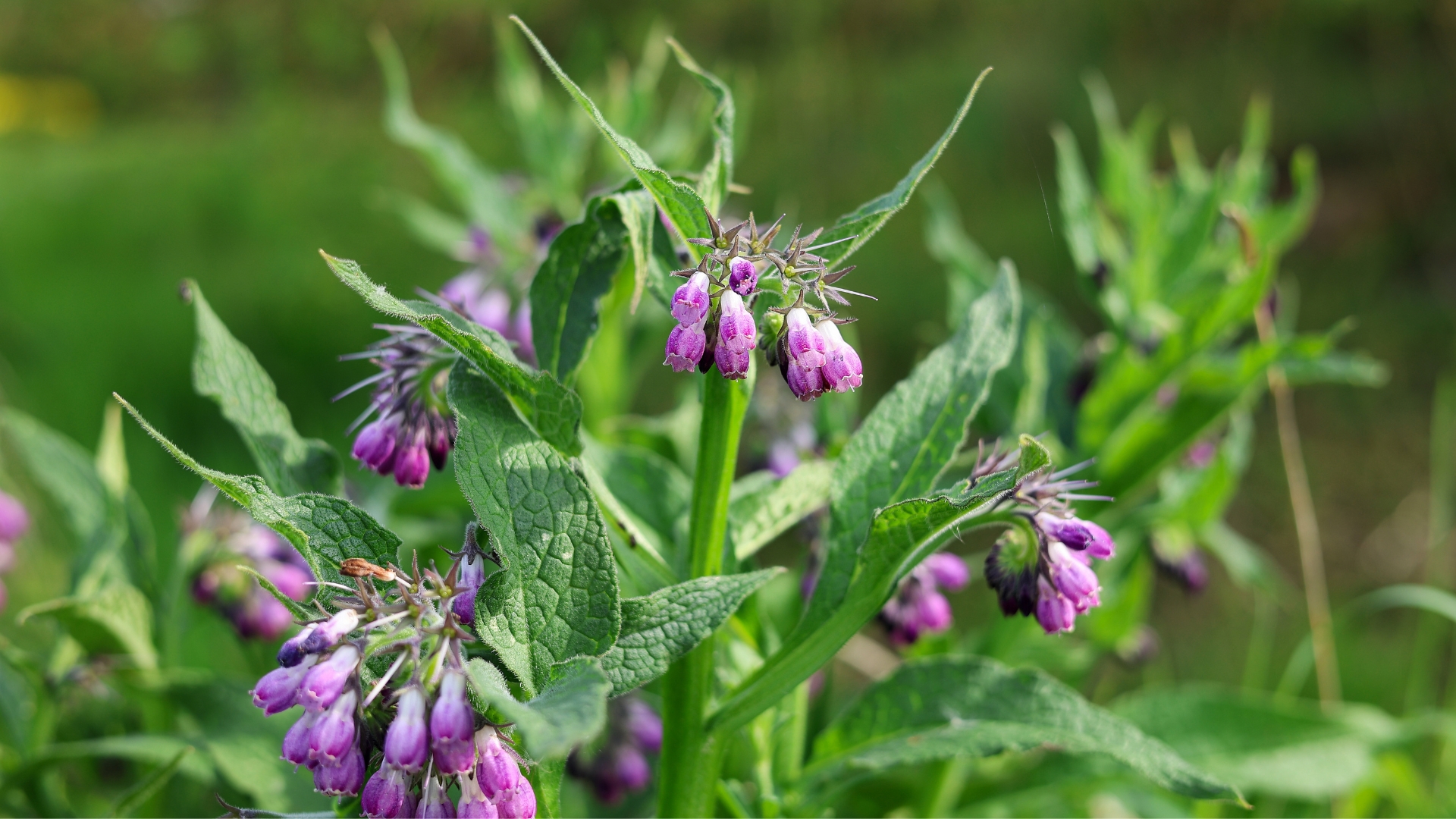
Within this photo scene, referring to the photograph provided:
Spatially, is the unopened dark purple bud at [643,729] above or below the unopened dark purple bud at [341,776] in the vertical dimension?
above

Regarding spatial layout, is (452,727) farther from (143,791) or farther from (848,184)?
(848,184)

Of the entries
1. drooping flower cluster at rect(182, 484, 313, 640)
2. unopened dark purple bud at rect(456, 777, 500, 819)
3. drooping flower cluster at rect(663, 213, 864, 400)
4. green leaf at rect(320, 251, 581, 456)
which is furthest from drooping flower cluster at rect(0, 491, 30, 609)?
drooping flower cluster at rect(663, 213, 864, 400)

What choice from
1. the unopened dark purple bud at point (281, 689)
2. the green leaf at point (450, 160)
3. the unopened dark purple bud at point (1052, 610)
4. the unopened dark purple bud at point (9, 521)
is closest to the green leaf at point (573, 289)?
the unopened dark purple bud at point (281, 689)

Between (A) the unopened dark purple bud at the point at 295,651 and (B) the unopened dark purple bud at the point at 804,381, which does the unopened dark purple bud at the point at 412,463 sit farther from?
(B) the unopened dark purple bud at the point at 804,381

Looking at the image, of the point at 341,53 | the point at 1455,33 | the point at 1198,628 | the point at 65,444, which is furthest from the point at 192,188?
the point at 1455,33

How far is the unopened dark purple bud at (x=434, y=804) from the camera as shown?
0.70 meters

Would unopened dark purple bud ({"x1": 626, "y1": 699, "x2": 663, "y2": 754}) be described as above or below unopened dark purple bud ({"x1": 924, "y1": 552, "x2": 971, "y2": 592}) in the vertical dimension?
below

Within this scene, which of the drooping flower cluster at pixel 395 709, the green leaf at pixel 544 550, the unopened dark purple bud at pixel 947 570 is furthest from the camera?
the unopened dark purple bud at pixel 947 570

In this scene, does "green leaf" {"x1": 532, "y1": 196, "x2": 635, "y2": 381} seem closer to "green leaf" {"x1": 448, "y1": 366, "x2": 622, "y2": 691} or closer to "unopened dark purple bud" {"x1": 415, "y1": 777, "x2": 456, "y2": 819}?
"green leaf" {"x1": 448, "y1": 366, "x2": 622, "y2": 691}

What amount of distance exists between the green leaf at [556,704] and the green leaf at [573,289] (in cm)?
30

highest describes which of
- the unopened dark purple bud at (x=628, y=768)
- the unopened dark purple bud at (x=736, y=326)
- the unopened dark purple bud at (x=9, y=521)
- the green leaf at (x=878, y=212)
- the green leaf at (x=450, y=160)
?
the green leaf at (x=450, y=160)

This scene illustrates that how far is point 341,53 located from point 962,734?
6421 mm

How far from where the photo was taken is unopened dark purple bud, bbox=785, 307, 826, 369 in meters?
0.76

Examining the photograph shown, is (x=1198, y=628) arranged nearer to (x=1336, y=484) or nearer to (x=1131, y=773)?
(x=1336, y=484)
